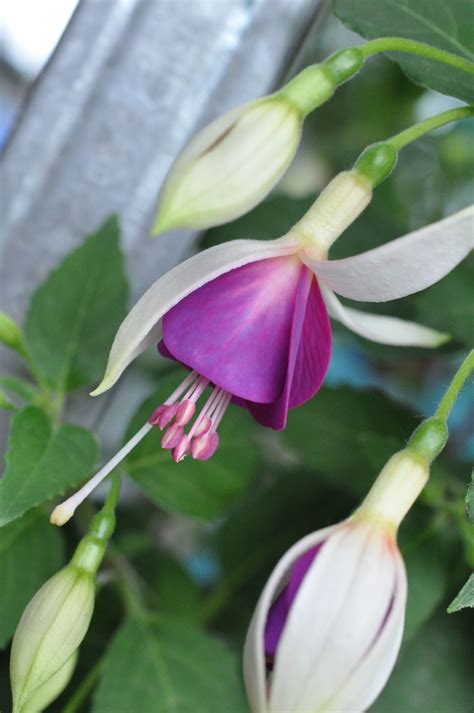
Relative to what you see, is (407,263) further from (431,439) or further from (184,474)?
(184,474)

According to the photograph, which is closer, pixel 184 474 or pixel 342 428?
pixel 184 474

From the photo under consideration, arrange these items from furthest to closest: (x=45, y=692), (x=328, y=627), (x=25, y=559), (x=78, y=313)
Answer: (x=78, y=313), (x=25, y=559), (x=45, y=692), (x=328, y=627)

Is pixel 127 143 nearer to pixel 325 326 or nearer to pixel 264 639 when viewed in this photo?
pixel 325 326

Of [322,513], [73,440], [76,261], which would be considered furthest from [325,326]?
[322,513]

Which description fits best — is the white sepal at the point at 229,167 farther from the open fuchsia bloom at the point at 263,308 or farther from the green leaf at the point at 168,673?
the green leaf at the point at 168,673

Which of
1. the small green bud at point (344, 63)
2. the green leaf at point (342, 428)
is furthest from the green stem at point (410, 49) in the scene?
the green leaf at point (342, 428)

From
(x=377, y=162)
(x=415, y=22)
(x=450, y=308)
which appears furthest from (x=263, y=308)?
(x=450, y=308)

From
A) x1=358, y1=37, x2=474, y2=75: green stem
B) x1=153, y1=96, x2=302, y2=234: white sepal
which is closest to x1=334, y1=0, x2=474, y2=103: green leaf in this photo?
x1=358, y1=37, x2=474, y2=75: green stem
